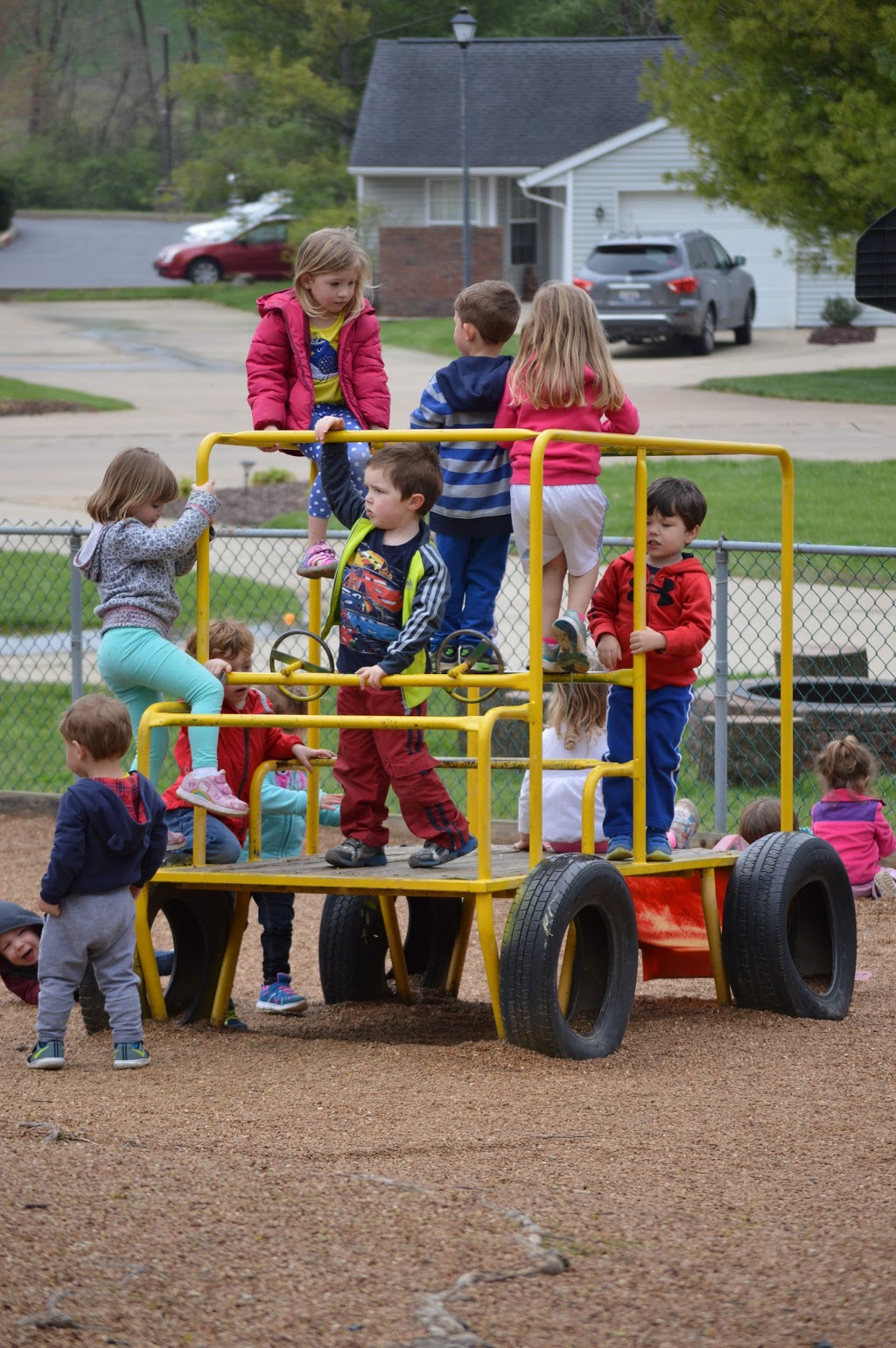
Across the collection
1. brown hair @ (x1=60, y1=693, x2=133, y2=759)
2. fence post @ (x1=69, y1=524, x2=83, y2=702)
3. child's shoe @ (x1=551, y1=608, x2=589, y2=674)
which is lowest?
fence post @ (x1=69, y1=524, x2=83, y2=702)

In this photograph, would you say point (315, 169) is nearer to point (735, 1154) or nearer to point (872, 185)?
point (872, 185)

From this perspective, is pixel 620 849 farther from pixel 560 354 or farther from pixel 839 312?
pixel 839 312

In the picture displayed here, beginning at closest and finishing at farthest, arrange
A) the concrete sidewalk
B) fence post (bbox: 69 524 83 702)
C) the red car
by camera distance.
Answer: fence post (bbox: 69 524 83 702)
the concrete sidewalk
the red car

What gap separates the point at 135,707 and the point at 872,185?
1507 centimetres

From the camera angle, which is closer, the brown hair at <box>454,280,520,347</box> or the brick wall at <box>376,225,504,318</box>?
the brown hair at <box>454,280,520,347</box>

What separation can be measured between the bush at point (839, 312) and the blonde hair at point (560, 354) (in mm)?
27409

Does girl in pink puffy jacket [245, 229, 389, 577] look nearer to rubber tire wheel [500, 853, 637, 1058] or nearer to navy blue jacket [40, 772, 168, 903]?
navy blue jacket [40, 772, 168, 903]

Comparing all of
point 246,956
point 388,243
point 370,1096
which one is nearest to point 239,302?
point 388,243

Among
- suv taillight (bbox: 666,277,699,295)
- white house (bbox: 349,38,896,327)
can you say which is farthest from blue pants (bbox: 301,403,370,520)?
white house (bbox: 349,38,896,327)

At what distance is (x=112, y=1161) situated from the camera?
3.85 m

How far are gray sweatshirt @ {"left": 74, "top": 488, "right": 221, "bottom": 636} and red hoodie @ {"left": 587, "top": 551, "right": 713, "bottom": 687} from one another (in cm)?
121

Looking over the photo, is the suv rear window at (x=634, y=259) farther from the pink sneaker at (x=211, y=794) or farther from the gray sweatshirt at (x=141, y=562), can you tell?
the pink sneaker at (x=211, y=794)

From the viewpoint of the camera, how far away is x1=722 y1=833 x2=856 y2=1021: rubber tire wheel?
5.58 m

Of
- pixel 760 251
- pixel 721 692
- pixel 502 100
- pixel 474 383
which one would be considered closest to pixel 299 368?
pixel 474 383
